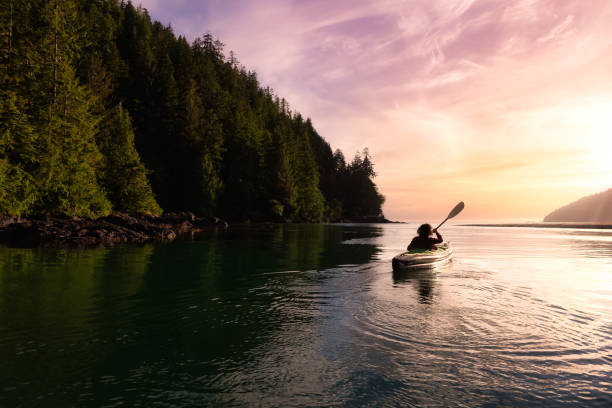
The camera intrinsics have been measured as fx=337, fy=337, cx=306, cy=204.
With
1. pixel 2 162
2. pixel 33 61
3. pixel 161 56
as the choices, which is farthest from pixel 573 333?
pixel 161 56

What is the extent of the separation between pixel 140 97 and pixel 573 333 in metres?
86.0

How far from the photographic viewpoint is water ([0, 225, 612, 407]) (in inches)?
179

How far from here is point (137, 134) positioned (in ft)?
228

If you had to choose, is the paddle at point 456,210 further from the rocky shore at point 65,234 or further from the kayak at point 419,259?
the rocky shore at point 65,234

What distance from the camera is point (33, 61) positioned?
93.0 feet

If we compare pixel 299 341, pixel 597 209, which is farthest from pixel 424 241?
pixel 597 209

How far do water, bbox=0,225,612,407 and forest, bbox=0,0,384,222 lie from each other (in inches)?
795

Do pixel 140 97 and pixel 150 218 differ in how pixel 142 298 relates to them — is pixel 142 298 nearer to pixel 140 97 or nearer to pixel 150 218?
pixel 150 218

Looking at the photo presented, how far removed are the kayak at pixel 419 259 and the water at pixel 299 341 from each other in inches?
40.1

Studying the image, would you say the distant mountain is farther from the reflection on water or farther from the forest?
the reflection on water

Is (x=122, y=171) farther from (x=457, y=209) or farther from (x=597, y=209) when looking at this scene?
(x=597, y=209)

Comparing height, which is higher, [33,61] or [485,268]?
[33,61]

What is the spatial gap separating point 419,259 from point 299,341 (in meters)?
9.95

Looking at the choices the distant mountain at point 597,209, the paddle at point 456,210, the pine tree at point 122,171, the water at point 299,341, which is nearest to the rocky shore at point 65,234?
the pine tree at point 122,171
